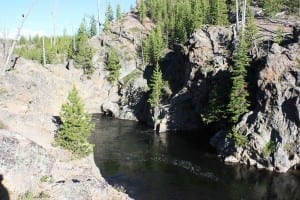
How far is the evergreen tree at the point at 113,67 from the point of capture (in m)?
111

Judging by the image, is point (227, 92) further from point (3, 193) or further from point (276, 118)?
point (3, 193)

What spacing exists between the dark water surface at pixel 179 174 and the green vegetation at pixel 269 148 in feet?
10.0

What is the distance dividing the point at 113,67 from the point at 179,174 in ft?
217

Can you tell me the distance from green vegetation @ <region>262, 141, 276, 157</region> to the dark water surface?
10.0 feet

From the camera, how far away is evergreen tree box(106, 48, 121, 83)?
111m

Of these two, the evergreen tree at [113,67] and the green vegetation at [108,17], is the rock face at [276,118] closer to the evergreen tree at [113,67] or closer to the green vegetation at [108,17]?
the evergreen tree at [113,67]

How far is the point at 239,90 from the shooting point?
61844 millimetres

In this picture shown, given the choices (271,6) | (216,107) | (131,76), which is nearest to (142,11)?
(131,76)

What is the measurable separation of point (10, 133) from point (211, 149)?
39357 millimetres

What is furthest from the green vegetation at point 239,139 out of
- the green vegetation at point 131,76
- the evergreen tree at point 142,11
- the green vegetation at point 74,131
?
the evergreen tree at point 142,11

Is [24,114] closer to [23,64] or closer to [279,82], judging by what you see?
[23,64]

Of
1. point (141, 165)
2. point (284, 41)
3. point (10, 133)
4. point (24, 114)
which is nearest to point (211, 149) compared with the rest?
point (141, 165)

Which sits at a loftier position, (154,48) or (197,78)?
(154,48)

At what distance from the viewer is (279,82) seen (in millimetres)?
56938
